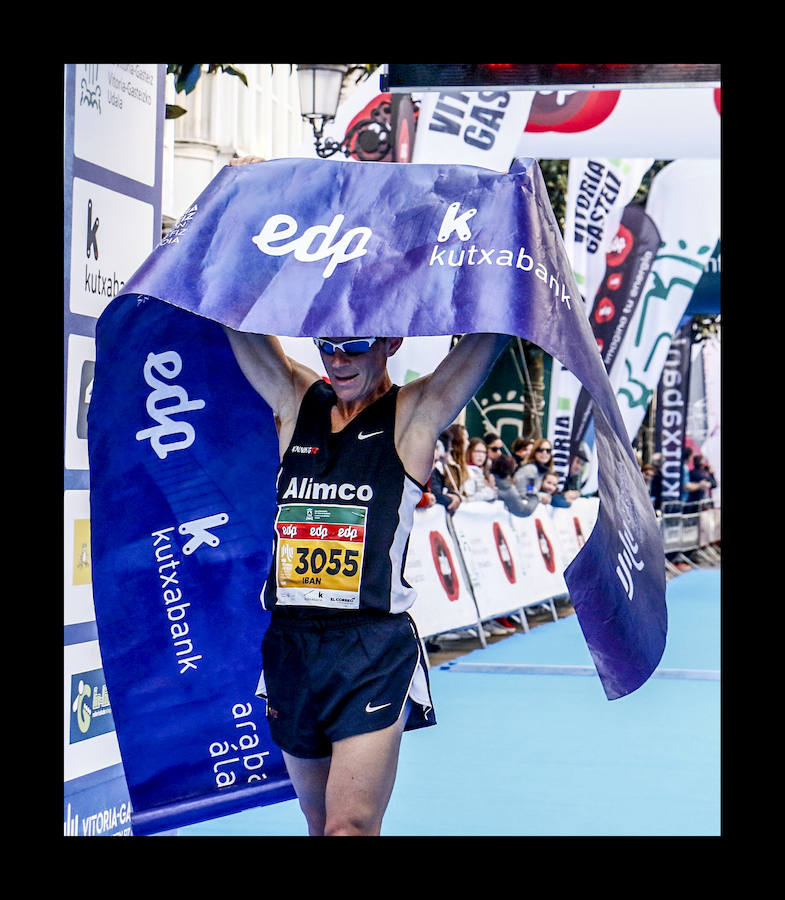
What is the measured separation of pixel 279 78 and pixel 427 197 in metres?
34.3

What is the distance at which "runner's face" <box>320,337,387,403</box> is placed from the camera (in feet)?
13.5

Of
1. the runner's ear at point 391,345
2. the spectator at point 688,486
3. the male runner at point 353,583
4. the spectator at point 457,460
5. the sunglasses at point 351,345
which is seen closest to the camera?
the male runner at point 353,583

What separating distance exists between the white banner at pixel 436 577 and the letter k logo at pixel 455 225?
6.48 meters

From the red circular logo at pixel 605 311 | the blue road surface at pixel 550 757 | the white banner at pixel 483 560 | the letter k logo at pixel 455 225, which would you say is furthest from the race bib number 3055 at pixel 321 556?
the red circular logo at pixel 605 311

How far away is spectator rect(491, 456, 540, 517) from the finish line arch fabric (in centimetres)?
848

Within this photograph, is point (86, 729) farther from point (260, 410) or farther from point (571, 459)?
point (571, 459)

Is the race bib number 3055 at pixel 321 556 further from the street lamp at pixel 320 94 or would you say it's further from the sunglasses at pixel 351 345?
the street lamp at pixel 320 94

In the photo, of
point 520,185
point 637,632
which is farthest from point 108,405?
point 637,632

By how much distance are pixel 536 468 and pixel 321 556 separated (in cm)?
1044

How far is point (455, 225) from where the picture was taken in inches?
161

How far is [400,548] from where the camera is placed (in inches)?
159

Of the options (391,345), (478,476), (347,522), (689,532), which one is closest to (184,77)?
(391,345)

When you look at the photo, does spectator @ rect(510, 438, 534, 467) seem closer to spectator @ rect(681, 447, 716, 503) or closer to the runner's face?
spectator @ rect(681, 447, 716, 503)

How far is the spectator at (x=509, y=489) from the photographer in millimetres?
13234
